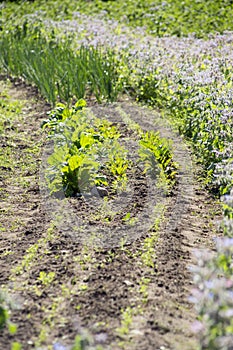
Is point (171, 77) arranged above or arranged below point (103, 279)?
above

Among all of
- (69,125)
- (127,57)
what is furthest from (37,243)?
(127,57)

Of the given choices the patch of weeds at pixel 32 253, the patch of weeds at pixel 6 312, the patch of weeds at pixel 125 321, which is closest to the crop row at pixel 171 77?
the patch of weeds at pixel 125 321

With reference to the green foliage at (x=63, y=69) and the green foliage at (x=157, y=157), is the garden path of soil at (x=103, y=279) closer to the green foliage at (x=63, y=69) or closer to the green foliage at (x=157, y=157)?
the green foliage at (x=157, y=157)

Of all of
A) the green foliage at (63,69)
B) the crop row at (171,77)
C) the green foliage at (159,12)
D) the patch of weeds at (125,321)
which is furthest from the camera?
the green foliage at (159,12)

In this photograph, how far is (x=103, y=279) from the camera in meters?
3.60

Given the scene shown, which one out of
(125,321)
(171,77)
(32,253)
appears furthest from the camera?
(171,77)

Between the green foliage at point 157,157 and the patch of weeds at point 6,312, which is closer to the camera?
the patch of weeds at point 6,312

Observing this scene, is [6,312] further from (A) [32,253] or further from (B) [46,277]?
(A) [32,253]

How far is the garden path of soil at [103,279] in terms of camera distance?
3.05m

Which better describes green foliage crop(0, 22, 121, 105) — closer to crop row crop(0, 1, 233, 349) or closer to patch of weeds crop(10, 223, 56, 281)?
crop row crop(0, 1, 233, 349)

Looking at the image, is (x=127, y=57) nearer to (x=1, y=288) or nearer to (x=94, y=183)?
(x=94, y=183)

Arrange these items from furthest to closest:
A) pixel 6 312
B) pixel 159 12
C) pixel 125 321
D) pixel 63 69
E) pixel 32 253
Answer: pixel 159 12 < pixel 63 69 < pixel 32 253 < pixel 125 321 < pixel 6 312

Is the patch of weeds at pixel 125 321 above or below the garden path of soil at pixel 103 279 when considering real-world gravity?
above

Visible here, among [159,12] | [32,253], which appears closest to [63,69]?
[32,253]
